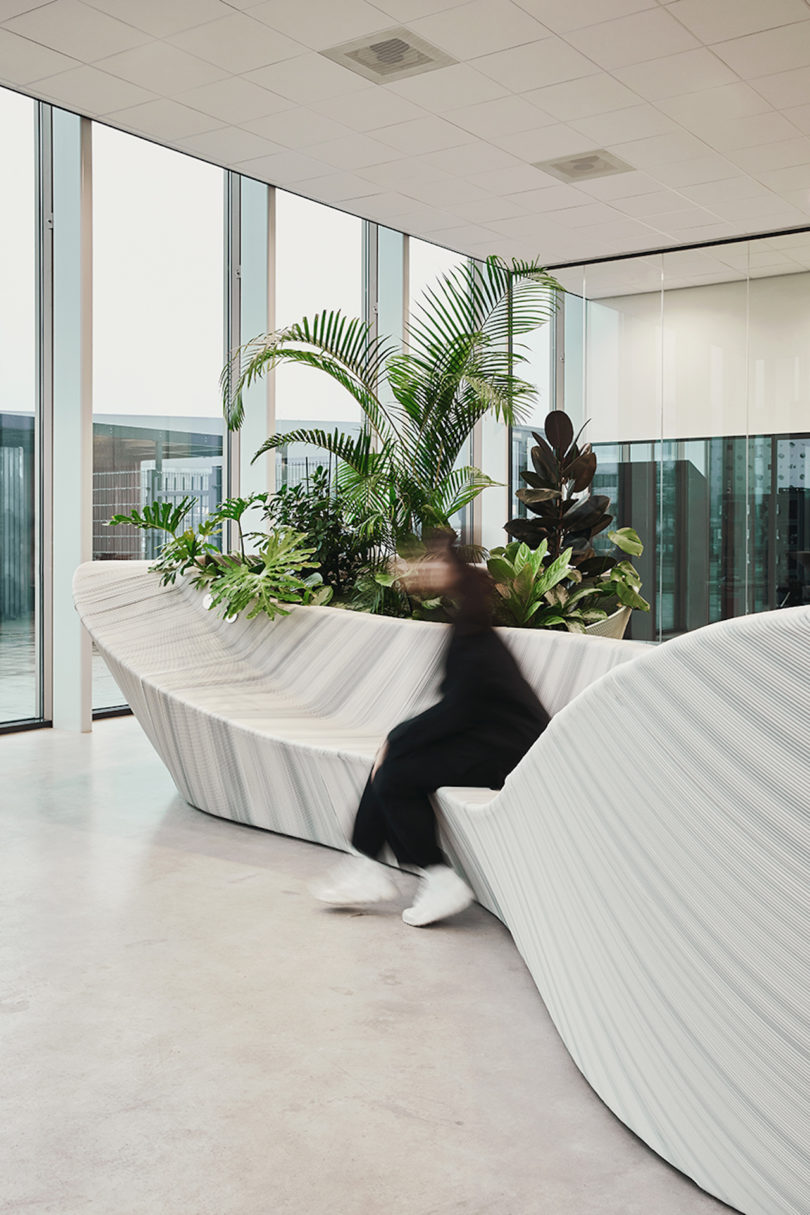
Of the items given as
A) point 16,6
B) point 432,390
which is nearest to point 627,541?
point 432,390

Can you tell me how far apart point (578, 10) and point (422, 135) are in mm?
1678

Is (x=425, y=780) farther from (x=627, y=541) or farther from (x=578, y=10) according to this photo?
(x=578, y=10)

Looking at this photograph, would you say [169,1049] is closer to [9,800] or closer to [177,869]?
[177,869]

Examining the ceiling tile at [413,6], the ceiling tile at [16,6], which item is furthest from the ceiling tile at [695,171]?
the ceiling tile at [16,6]

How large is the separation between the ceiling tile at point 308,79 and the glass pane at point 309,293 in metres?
2.12

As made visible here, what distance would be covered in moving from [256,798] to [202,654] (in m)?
0.91

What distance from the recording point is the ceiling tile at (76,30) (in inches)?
188

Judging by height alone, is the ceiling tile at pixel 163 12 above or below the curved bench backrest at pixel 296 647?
above

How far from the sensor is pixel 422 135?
6258mm

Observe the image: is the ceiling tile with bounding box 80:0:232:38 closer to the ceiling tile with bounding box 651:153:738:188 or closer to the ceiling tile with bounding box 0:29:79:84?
the ceiling tile with bounding box 0:29:79:84

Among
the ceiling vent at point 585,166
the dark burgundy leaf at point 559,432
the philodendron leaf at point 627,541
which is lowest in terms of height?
the philodendron leaf at point 627,541

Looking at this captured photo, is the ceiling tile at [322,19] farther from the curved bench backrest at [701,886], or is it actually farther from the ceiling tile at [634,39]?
the curved bench backrest at [701,886]

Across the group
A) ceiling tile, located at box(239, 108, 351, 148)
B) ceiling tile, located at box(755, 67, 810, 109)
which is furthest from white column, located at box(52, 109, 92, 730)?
ceiling tile, located at box(755, 67, 810, 109)

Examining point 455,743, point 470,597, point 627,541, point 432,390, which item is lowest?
point 455,743
